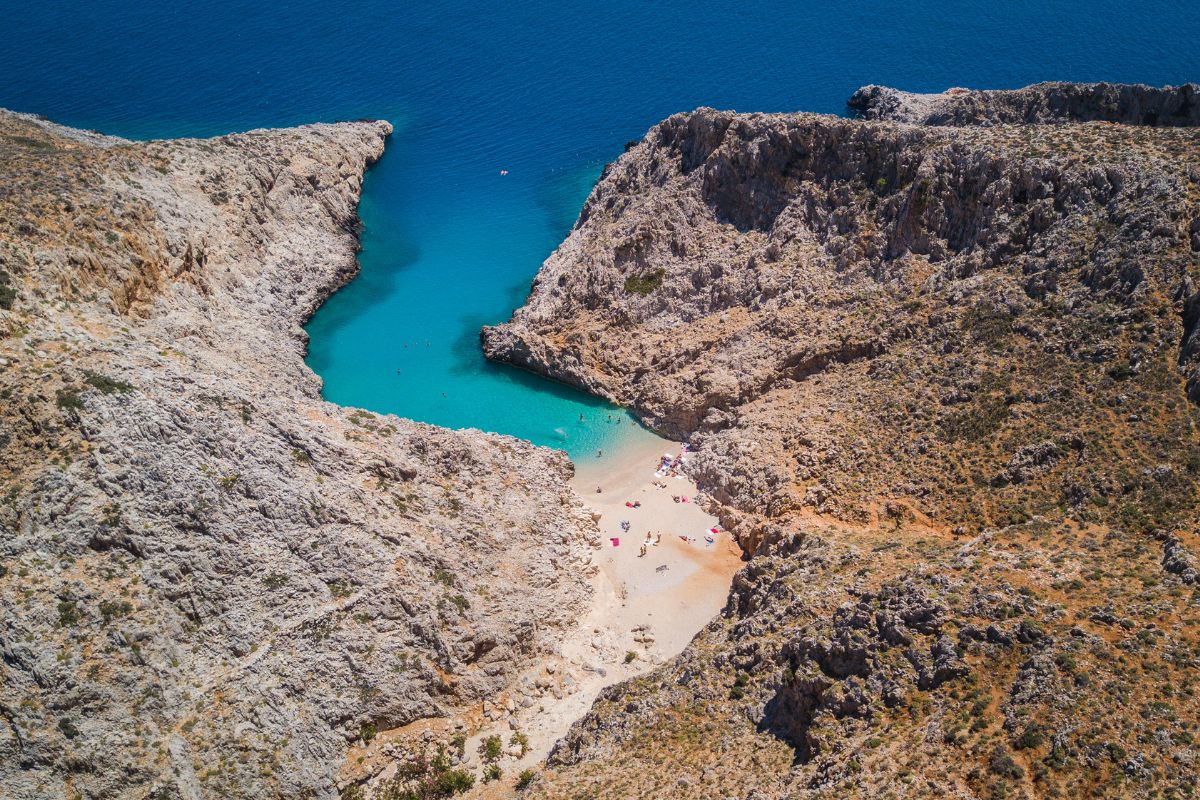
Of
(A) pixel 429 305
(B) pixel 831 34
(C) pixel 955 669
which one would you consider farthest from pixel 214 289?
(B) pixel 831 34

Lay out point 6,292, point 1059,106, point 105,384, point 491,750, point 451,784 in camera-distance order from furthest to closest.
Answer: point 1059,106 < point 6,292 < point 491,750 < point 451,784 < point 105,384

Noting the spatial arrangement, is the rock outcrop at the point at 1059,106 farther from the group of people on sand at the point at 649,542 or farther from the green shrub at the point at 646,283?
the group of people on sand at the point at 649,542

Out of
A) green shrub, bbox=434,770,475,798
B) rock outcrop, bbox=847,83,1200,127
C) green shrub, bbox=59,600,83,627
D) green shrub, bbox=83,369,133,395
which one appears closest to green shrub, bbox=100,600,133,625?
green shrub, bbox=59,600,83,627

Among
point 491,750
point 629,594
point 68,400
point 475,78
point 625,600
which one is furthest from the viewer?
point 475,78

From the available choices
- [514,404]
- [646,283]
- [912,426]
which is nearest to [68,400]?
[514,404]

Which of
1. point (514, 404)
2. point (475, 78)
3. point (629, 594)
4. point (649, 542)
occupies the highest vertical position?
point (475, 78)

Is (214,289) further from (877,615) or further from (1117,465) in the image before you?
(1117,465)

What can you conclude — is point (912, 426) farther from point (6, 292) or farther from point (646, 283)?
point (6, 292)

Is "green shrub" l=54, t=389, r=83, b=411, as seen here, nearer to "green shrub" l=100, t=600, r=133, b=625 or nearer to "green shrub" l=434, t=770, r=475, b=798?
"green shrub" l=100, t=600, r=133, b=625
